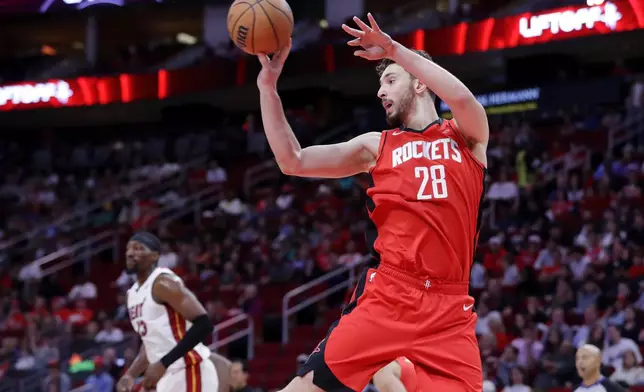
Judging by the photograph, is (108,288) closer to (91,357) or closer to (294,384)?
(91,357)

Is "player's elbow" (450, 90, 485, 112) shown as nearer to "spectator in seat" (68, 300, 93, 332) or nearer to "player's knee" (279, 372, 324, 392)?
"player's knee" (279, 372, 324, 392)

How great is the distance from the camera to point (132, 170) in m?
23.3

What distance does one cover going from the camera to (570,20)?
1656cm

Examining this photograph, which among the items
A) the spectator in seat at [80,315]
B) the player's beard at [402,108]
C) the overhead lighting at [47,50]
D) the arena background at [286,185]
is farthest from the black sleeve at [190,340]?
the overhead lighting at [47,50]

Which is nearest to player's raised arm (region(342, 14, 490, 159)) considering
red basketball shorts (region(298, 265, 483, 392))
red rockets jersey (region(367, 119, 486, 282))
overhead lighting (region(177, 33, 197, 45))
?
red rockets jersey (region(367, 119, 486, 282))

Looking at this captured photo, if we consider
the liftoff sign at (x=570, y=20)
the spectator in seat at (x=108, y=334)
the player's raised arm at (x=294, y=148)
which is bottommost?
the spectator in seat at (x=108, y=334)

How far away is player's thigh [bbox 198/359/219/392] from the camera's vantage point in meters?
6.50

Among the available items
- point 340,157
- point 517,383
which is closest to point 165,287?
point 340,157

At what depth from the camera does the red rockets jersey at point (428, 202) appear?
403cm

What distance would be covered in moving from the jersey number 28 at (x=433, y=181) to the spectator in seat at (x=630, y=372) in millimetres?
7017

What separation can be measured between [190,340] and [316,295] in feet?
29.1

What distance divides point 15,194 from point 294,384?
67.3 ft

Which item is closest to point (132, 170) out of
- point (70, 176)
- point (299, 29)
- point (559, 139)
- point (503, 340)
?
point (70, 176)

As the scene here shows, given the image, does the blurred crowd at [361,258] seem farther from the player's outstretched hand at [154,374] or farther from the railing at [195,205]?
the player's outstretched hand at [154,374]
